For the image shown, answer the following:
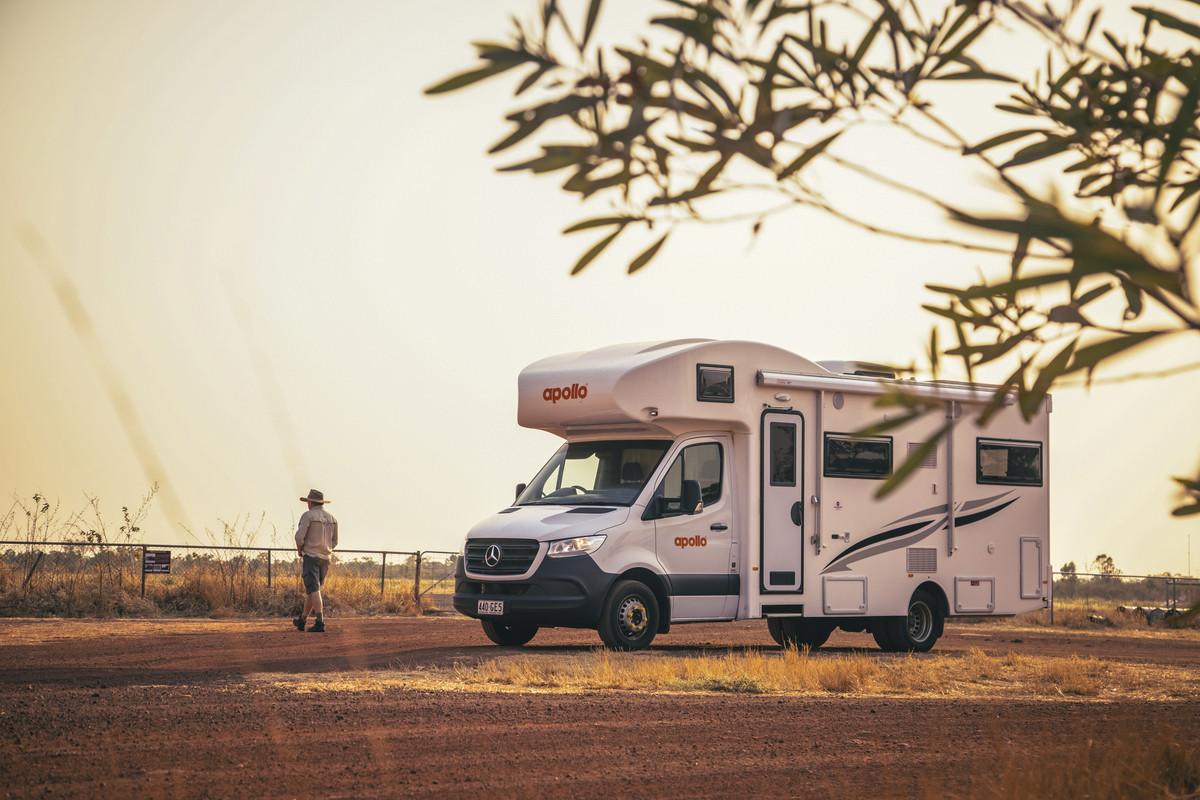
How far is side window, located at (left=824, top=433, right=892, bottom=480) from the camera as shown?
1529 cm

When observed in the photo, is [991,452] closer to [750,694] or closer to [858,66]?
[750,694]

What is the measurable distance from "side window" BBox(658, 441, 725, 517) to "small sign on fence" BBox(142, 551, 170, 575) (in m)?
9.75

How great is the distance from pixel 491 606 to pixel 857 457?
4.91 meters

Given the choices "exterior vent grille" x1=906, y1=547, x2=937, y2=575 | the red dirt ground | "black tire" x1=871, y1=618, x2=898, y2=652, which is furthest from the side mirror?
"black tire" x1=871, y1=618, x2=898, y2=652

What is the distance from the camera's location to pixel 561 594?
13297 mm

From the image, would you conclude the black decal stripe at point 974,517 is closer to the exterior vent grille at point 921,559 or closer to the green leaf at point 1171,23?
the exterior vent grille at point 921,559

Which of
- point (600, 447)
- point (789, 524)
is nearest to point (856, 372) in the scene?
point (789, 524)

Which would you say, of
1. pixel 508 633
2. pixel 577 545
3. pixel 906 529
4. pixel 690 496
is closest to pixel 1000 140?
pixel 577 545

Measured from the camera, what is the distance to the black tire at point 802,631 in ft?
55.1

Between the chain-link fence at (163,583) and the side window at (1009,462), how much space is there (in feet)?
34.8

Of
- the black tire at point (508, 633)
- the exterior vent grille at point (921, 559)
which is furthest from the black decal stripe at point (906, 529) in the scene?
the black tire at point (508, 633)

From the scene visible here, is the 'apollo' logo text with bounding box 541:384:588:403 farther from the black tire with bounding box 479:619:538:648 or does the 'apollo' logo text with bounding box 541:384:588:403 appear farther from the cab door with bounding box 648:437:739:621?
the black tire with bounding box 479:619:538:648

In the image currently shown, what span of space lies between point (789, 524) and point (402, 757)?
8.94m

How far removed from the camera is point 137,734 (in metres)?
6.94
